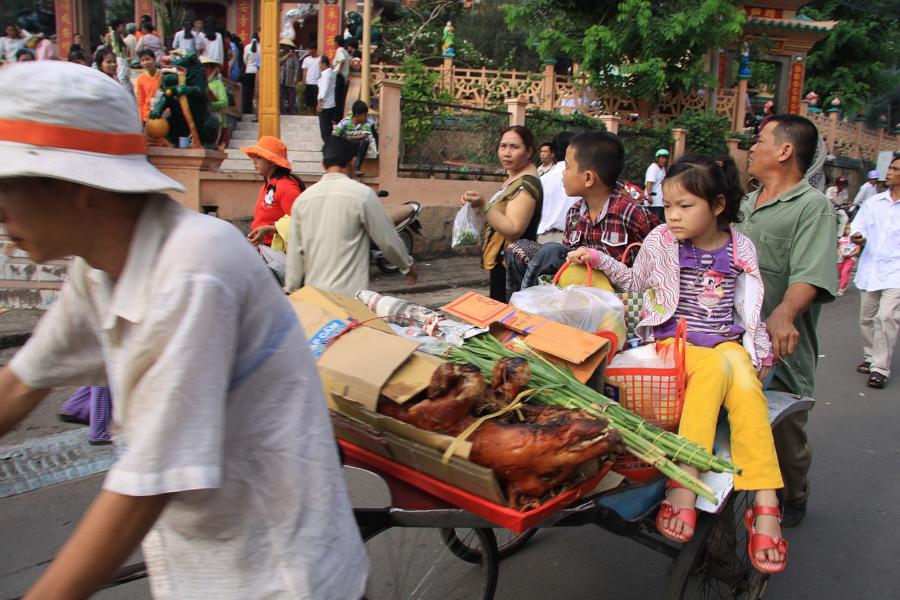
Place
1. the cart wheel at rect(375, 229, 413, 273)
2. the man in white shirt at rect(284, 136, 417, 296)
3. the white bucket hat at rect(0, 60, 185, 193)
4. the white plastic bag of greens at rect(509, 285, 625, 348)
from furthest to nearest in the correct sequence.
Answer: the cart wheel at rect(375, 229, 413, 273) → the man in white shirt at rect(284, 136, 417, 296) → the white plastic bag of greens at rect(509, 285, 625, 348) → the white bucket hat at rect(0, 60, 185, 193)

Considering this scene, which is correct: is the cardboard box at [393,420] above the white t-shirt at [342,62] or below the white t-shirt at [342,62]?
below

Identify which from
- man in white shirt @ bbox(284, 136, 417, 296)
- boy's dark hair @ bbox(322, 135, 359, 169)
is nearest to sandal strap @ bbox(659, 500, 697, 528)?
man in white shirt @ bbox(284, 136, 417, 296)

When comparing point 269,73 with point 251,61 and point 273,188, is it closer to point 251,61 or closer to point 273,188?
point 251,61

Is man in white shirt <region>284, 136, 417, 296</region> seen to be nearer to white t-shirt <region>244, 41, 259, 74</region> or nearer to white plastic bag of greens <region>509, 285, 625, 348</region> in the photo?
white plastic bag of greens <region>509, 285, 625, 348</region>

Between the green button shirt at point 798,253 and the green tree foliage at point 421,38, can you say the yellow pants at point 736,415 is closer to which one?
the green button shirt at point 798,253

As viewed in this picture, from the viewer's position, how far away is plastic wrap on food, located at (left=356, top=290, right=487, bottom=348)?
2.29 metres

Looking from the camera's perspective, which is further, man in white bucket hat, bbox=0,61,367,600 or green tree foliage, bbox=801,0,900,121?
green tree foliage, bbox=801,0,900,121

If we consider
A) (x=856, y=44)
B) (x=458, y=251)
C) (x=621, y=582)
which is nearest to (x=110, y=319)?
(x=621, y=582)

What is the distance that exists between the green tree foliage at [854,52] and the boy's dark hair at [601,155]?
24.1m

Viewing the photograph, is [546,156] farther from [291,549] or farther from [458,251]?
[291,549]

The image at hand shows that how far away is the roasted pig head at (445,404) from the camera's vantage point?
1790 mm

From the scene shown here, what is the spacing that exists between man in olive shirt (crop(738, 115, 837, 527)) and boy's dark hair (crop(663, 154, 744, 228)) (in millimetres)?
427

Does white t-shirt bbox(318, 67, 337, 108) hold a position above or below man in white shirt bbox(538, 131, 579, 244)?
above

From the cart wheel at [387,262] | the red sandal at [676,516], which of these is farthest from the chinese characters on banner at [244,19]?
the red sandal at [676,516]
